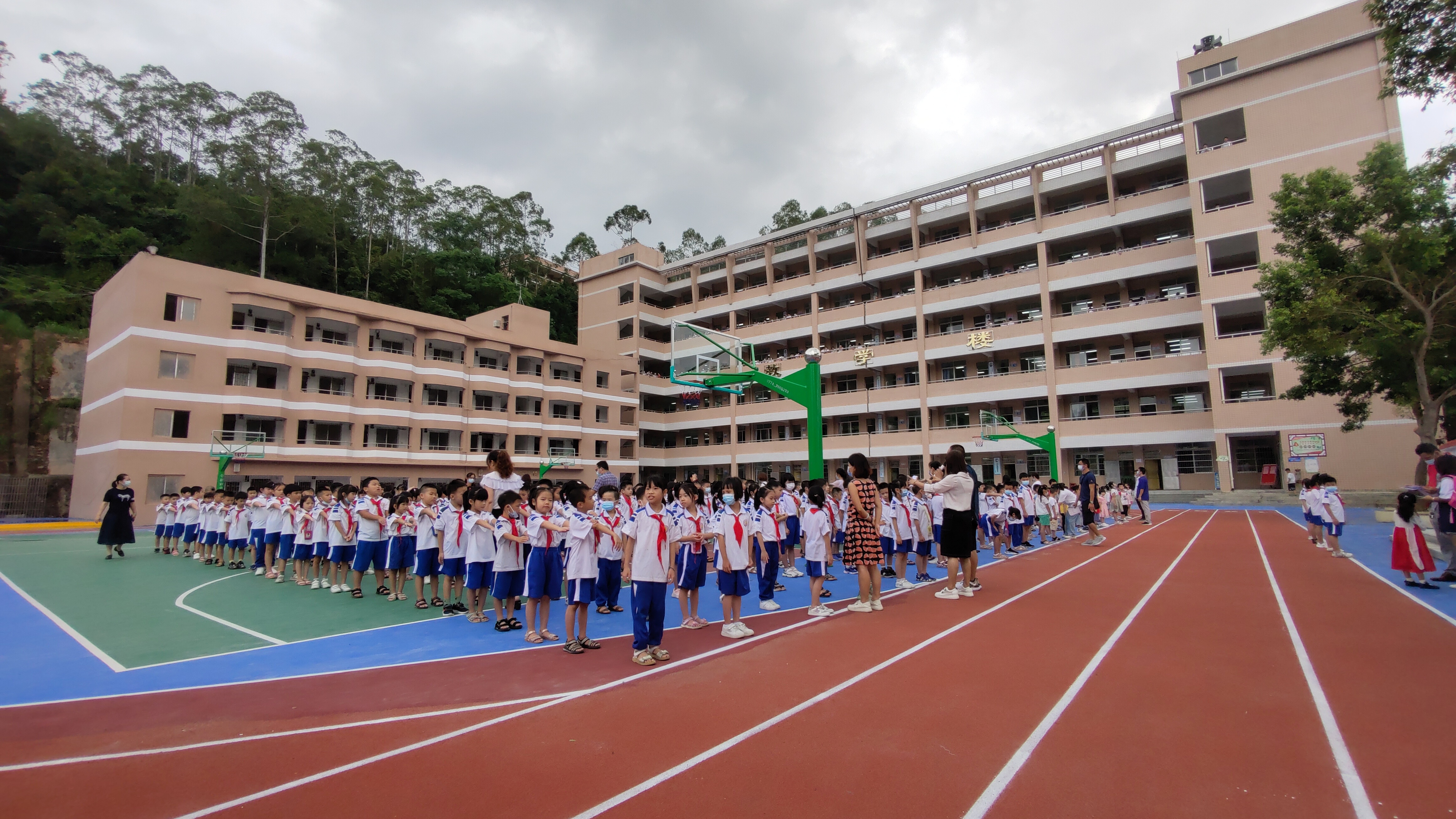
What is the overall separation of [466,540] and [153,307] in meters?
27.1

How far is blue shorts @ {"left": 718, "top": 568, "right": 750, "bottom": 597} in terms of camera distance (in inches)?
262

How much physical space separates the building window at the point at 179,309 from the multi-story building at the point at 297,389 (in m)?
0.05

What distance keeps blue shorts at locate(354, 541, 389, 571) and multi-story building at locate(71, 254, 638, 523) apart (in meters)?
22.5

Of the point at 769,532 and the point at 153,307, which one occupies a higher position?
the point at 153,307

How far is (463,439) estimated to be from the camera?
113 feet

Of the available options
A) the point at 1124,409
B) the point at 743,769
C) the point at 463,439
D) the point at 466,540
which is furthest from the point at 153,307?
the point at 1124,409

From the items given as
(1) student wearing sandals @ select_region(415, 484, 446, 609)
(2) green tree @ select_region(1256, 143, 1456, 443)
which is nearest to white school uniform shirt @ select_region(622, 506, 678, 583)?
(1) student wearing sandals @ select_region(415, 484, 446, 609)

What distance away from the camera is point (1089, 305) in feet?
104

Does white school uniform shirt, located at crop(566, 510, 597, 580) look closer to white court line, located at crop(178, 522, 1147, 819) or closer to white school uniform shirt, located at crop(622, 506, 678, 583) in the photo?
white school uniform shirt, located at crop(622, 506, 678, 583)

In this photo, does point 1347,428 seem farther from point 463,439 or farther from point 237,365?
point 237,365

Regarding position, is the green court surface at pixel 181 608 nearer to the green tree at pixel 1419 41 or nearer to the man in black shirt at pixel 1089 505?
the man in black shirt at pixel 1089 505

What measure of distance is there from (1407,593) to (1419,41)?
6813 millimetres

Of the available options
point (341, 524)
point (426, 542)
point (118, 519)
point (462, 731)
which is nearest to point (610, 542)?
point (462, 731)

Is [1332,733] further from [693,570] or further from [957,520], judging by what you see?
[693,570]
